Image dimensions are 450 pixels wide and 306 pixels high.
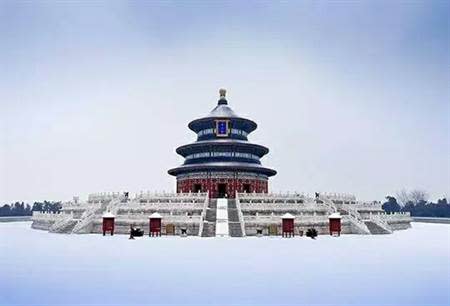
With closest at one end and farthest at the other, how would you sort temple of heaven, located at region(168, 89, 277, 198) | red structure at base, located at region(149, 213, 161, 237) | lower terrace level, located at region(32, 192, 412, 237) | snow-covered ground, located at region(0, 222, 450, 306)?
snow-covered ground, located at region(0, 222, 450, 306)
red structure at base, located at region(149, 213, 161, 237)
lower terrace level, located at region(32, 192, 412, 237)
temple of heaven, located at region(168, 89, 277, 198)

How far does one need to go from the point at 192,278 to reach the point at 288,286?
3408 millimetres

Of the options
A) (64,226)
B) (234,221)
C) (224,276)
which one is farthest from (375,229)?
(64,226)

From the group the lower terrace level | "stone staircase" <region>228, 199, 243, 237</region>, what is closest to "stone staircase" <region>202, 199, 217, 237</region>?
the lower terrace level

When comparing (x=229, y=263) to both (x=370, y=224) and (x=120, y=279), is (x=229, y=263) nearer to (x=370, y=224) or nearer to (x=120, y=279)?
(x=120, y=279)

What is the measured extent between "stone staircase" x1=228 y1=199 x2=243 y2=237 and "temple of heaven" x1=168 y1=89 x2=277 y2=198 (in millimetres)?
14479

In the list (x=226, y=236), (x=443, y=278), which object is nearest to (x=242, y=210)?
(x=226, y=236)

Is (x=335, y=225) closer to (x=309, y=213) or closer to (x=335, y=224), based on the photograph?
(x=335, y=224)

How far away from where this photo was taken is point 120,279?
14430 mm

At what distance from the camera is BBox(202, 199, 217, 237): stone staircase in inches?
1307

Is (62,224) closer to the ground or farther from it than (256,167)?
closer to the ground

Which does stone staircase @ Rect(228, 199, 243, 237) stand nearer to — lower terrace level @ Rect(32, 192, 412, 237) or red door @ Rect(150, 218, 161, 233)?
lower terrace level @ Rect(32, 192, 412, 237)

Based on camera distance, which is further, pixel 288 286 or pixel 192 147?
pixel 192 147

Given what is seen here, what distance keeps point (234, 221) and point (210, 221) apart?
80.4 inches

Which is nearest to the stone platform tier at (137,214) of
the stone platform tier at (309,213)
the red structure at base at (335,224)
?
the stone platform tier at (309,213)
